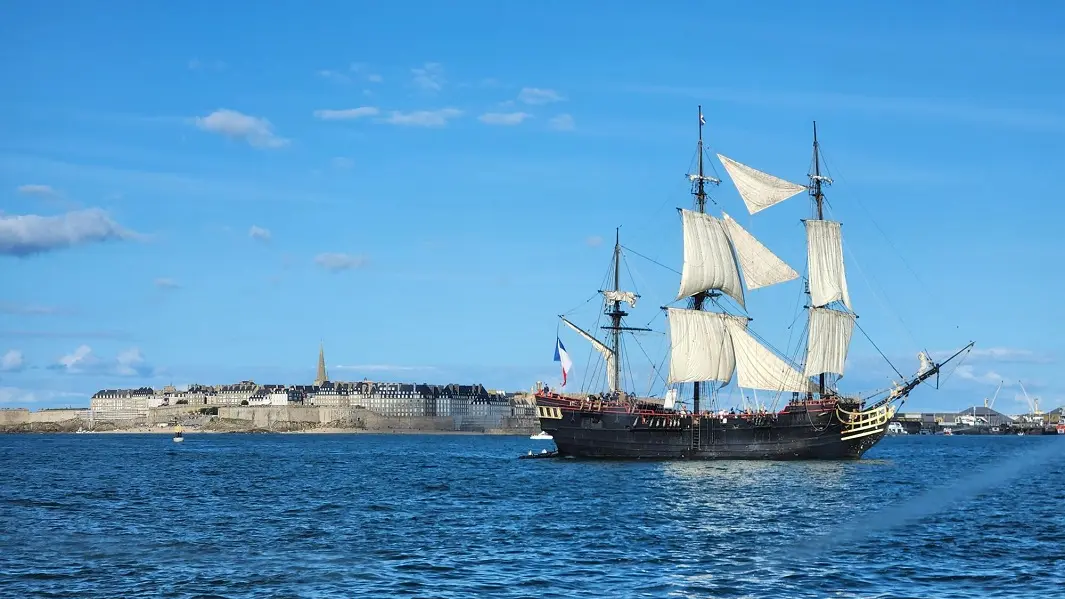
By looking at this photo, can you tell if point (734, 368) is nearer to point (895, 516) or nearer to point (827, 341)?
point (827, 341)

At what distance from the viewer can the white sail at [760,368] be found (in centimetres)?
9488

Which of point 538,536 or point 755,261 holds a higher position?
point 755,261

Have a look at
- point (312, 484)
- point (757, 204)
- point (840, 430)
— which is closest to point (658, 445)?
point (840, 430)

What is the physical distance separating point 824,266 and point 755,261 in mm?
5492

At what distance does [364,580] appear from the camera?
3212 centimetres

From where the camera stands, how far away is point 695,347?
319 ft

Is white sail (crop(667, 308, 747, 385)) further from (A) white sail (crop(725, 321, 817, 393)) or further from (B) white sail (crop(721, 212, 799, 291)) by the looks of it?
(B) white sail (crop(721, 212, 799, 291))

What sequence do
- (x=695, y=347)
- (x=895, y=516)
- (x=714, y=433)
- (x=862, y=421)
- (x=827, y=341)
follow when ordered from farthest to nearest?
(x=695, y=347)
(x=827, y=341)
(x=714, y=433)
(x=862, y=421)
(x=895, y=516)

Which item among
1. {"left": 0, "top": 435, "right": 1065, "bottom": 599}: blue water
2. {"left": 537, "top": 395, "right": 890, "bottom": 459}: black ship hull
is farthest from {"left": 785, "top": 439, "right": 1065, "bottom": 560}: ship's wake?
{"left": 537, "top": 395, "right": 890, "bottom": 459}: black ship hull

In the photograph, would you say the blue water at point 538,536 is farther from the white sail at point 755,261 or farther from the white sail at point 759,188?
the white sail at point 759,188

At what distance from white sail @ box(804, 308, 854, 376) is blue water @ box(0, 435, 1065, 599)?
71.7ft

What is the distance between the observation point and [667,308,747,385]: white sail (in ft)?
319

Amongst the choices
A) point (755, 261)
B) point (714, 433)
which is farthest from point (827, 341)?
point (714, 433)

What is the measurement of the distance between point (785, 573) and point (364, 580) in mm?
11383
